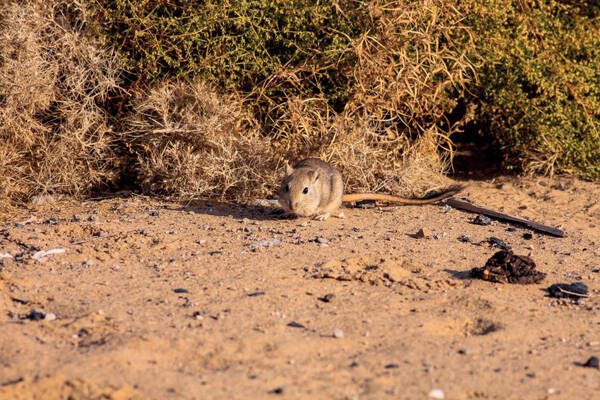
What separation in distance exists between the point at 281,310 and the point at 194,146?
3.28m

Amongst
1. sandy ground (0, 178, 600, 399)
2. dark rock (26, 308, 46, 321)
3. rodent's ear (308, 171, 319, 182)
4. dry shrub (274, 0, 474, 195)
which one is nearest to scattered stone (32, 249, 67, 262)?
sandy ground (0, 178, 600, 399)

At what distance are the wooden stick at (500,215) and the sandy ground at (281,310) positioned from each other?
115 mm

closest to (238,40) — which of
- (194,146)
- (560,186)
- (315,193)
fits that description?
(194,146)

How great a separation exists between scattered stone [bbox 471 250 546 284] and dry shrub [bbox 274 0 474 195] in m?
2.34

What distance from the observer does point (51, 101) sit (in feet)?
22.8

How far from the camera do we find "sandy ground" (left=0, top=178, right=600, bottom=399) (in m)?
3.18

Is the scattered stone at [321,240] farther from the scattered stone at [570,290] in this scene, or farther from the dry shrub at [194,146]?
the scattered stone at [570,290]

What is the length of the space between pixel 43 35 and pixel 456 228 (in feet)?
16.2

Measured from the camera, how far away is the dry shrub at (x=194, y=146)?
22.0 feet

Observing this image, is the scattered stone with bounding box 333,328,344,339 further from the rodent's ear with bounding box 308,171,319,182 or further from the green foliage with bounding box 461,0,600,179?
the green foliage with bounding box 461,0,600,179

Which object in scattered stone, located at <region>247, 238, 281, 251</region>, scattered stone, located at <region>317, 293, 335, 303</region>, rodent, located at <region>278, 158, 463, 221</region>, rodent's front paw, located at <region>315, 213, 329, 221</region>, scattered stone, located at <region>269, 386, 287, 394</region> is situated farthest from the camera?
rodent's front paw, located at <region>315, 213, 329, 221</region>

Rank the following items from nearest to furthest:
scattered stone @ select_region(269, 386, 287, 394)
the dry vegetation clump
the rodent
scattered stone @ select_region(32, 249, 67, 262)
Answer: scattered stone @ select_region(269, 386, 287, 394), scattered stone @ select_region(32, 249, 67, 262), the rodent, the dry vegetation clump

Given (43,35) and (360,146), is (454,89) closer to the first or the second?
(360,146)

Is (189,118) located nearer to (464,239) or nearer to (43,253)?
(43,253)
